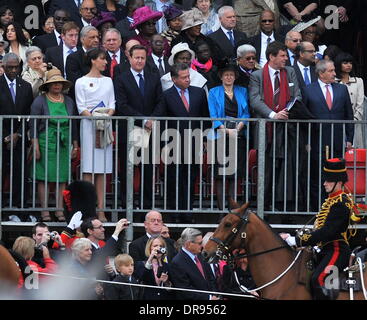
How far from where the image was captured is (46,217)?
71.2ft

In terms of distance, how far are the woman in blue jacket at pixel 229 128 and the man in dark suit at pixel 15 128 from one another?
238cm

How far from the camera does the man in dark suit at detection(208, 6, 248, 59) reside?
78.8ft

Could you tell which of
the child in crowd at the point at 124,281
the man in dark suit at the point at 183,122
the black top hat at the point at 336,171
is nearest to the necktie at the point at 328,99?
the man in dark suit at the point at 183,122

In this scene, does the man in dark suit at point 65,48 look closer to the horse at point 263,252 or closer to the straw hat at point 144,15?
the straw hat at point 144,15

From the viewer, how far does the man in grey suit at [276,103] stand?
71.6ft

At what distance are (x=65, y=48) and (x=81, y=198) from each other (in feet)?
8.84

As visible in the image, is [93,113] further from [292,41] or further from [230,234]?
[292,41]

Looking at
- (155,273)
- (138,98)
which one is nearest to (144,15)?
(138,98)

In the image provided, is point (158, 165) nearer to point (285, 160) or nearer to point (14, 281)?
point (285, 160)

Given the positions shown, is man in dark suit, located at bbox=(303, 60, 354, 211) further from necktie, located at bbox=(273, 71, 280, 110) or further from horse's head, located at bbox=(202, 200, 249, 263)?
horse's head, located at bbox=(202, 200, 249, 263)

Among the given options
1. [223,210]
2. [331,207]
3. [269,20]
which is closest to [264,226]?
[331,207]

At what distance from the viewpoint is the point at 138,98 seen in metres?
22.0

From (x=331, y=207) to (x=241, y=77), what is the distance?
3770 millimetres

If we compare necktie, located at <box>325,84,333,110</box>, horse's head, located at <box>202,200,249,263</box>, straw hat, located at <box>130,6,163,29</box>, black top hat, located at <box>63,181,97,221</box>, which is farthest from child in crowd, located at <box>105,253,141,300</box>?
straw hat, located at <box>130,6,163,29</box>
